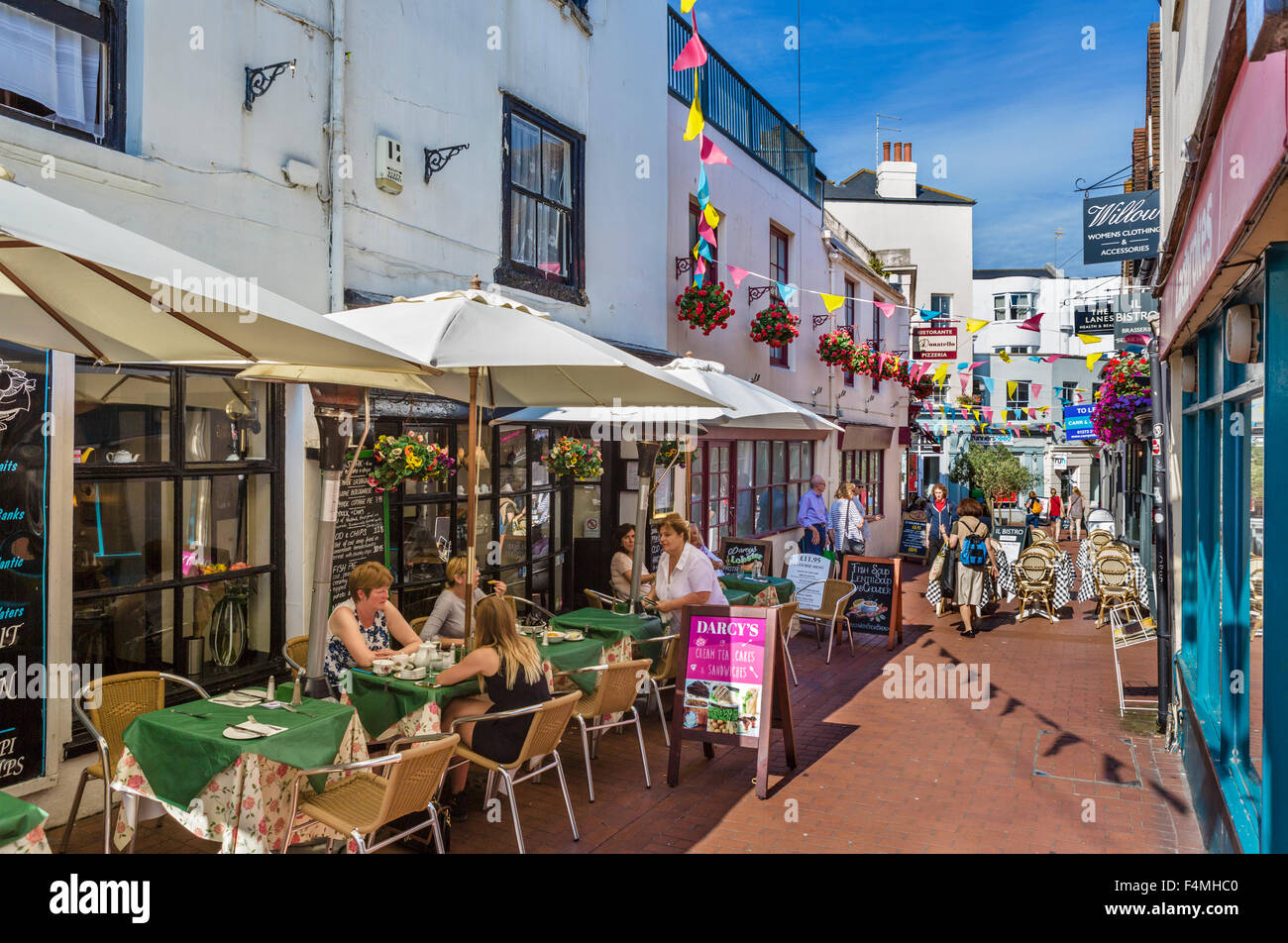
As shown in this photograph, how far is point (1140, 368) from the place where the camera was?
11641 millimetres

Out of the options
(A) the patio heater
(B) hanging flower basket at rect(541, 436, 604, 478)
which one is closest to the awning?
(B) hanging flower basket at rect(541, 436, 604, 478)

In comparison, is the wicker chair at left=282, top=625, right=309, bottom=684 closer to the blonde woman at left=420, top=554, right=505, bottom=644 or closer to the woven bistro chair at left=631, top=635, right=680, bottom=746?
the blonde woman at left=420, top=554, right=505, bottom=644

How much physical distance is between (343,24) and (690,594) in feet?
16.7

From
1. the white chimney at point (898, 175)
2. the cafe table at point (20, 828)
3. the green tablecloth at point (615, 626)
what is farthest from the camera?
the white chimney at point (898, 175)

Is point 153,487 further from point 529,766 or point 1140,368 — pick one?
point 1140,368

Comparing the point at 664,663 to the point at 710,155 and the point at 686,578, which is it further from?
the point at 710,155

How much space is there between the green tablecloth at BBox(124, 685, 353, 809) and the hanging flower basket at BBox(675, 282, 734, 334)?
320 inches

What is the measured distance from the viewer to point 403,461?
20.0ft

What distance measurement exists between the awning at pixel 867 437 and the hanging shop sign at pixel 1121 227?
29.5 feet

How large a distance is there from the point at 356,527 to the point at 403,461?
3.87 ft

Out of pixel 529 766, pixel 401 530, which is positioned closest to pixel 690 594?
pixel 529 766

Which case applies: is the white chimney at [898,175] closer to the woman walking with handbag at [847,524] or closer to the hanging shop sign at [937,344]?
the hanging shop sign at [937,344]

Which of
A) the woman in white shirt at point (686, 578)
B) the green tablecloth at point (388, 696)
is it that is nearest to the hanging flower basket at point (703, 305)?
the woman in white shirt at point (686, 578)

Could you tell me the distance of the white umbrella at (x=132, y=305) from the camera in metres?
2.70
